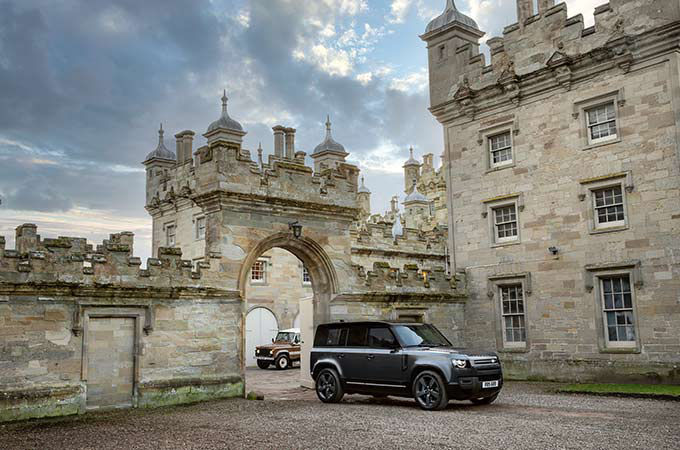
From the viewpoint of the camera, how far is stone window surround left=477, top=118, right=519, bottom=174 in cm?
2023

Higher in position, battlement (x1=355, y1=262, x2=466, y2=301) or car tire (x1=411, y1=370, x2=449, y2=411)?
battlement (x1=355, y1=262, x2=466, y2=301)

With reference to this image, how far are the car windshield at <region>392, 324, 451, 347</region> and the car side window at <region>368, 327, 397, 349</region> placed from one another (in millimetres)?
152

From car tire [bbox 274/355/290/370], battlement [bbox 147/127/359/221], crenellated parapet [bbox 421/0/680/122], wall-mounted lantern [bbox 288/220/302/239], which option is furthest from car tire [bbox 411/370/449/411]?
car tire [bbox 274/355/290/370]

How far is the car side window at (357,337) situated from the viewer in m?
14.1

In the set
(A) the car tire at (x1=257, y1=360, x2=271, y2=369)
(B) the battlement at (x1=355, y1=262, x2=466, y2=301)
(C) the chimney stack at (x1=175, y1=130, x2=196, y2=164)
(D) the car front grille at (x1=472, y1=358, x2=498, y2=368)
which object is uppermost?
(C) the chimney stack at (x1=175, y1=130, x2=196, y2=164)

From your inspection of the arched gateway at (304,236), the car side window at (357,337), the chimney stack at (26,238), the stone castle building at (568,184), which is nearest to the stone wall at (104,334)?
the arched gateway at (304,236)

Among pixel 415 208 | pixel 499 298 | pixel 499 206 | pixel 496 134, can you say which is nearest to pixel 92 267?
pixel 499 298

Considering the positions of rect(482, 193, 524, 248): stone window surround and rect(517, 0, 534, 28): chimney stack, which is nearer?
rect(482, 193, 524, 248): stone window surround

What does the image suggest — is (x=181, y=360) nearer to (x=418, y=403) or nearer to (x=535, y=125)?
(x=418, y=403)

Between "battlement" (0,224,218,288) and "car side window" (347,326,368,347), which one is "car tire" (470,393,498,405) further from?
"battlement" (0,224,218,288)

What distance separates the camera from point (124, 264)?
45.2 feet

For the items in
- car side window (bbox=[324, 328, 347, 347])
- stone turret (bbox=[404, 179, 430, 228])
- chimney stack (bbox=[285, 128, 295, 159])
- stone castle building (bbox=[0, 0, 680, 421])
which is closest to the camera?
stone castle building (bbox=[0, 0, 680, 421])

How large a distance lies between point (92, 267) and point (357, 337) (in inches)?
225

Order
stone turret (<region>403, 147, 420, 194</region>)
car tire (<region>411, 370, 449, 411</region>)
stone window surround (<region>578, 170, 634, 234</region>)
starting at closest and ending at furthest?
car tire (<region>411, 370, 449, 411</region>) → stone window surround (<region>578, 170, 634, 234</region>) → stone turret (<region>403, 147, 420, 194</region>)
